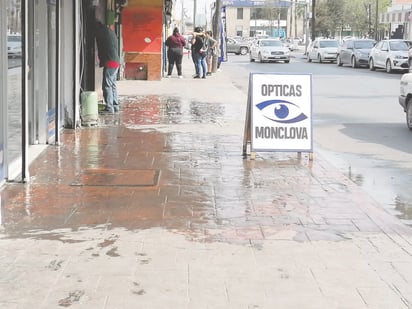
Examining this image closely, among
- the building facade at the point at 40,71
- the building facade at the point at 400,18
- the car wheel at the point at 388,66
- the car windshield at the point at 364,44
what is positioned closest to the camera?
the building facade at the point at 40,71

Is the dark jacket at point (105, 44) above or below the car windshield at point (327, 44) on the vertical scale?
below

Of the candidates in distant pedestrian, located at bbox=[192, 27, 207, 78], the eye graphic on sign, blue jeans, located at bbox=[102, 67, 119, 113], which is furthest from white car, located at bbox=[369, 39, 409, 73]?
the eye graphic on sign

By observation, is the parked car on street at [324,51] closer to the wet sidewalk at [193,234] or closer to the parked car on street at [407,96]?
the parked car on street at [407,96]

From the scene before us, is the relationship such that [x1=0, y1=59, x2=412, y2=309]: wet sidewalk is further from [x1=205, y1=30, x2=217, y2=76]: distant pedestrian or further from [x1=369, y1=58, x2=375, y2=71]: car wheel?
[x1=369, y1=58, x2=375, y2=71]: car wheel

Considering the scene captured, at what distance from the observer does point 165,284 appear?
4.91 m

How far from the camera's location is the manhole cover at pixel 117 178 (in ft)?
26.6

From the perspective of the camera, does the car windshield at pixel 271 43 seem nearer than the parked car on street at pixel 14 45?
No

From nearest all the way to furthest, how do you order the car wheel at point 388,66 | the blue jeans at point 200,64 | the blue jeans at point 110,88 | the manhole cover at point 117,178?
1. the manhole cover at point 117,178
2. the blue jeans at point 110,88
3. the blue jeans at point 200,64
4. the car wheel at point 388,66

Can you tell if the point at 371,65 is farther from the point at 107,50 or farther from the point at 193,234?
the point at 193,234

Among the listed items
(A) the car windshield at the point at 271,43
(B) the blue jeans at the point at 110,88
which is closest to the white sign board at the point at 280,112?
(B) the blue jeans at the point at 110,88

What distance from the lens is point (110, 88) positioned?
14336 millimetres

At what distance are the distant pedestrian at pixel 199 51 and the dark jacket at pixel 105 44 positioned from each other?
1240 centimetres

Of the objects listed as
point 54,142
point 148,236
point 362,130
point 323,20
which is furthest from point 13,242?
point 323,20

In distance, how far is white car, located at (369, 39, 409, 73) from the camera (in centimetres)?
3178
